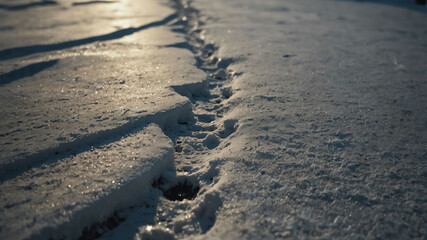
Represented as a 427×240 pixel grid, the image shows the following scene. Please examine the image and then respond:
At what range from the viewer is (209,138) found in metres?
1.33

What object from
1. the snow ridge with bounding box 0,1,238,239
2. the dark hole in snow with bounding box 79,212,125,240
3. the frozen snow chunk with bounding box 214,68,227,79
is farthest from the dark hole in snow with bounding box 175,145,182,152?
the frozen snow chunk with bounding box 214,68,227,79

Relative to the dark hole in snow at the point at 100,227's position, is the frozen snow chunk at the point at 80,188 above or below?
above

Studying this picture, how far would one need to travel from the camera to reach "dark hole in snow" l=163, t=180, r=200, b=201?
3.43 feet

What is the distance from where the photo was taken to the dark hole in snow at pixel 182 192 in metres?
1.04

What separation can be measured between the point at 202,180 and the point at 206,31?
2.26 m

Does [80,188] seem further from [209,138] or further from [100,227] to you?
[209,138]

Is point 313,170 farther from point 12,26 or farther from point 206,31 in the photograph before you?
point 12,26

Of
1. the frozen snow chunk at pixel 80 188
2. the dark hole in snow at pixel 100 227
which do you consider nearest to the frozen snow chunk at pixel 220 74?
the frozen snow chunk at pixel 80 188

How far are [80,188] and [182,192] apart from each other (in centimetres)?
37

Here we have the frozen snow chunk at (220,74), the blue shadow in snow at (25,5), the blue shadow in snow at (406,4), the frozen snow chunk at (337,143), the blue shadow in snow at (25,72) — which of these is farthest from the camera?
the blue shadow in snow at (406,4)

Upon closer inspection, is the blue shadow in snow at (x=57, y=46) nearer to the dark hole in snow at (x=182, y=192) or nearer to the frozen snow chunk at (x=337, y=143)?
the dark hole in snow at (x=182, y=192)

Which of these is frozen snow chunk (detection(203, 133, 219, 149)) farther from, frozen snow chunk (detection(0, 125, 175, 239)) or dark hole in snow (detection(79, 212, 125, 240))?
dark hole in snow (detection(79, 212, 125, 240))

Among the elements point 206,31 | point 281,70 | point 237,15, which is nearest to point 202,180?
point 281,70

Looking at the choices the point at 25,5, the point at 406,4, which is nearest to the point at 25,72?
the point at 25,5
